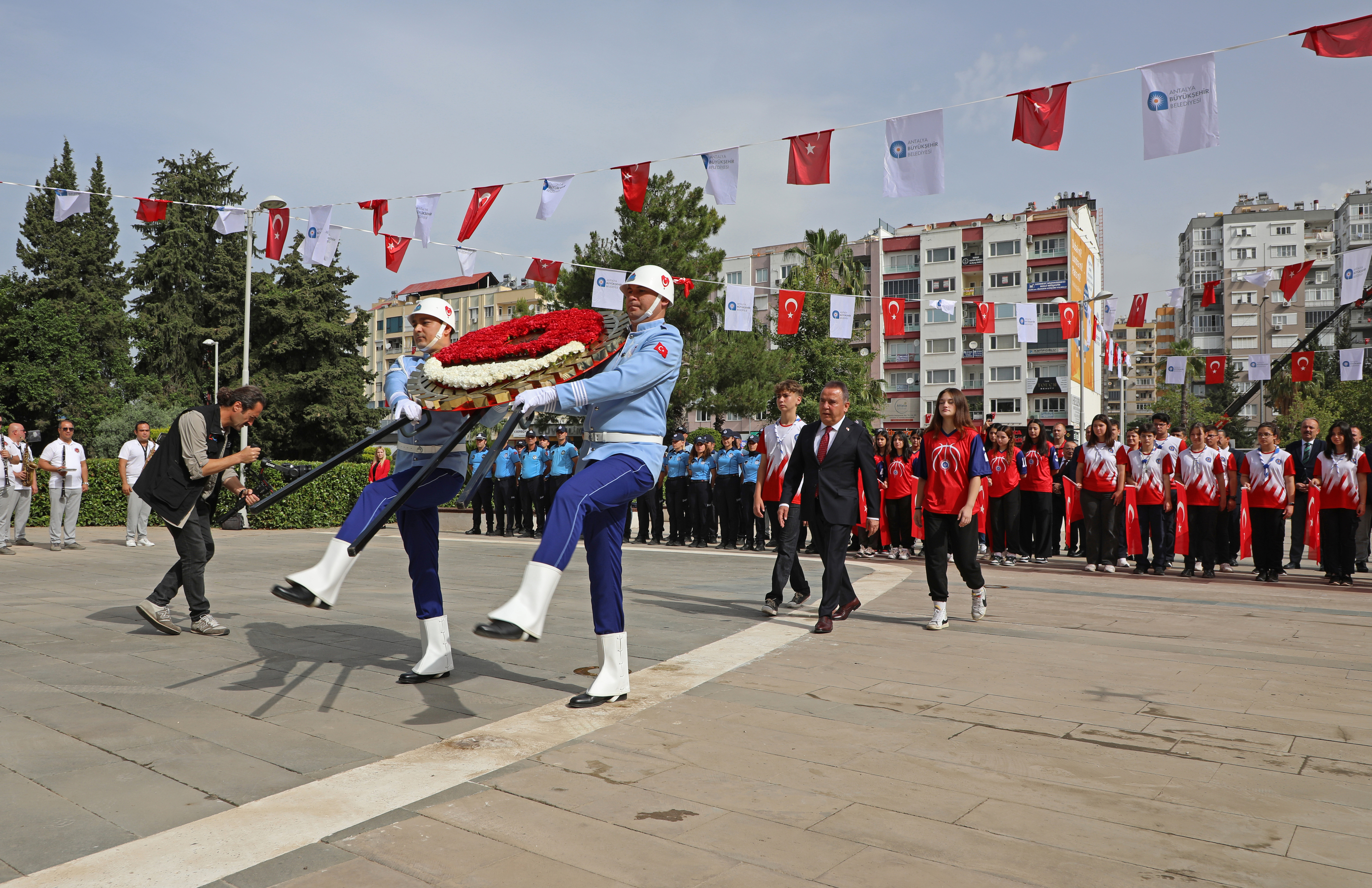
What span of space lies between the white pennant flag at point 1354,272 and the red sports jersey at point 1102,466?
25.8 ft

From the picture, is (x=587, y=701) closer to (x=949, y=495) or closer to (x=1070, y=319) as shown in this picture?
(x=949, y=495)

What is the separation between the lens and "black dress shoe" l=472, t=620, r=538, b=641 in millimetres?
3783

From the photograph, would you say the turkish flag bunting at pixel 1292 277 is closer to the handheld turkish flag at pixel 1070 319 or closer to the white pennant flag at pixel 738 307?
the handheld turkish flag at pixel 1070 319

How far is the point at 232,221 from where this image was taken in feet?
57.8

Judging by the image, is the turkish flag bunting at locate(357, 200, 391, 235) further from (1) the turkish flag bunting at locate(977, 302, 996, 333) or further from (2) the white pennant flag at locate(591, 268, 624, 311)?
(1) the turkish flag bunting at locate(977, 302, 996, 333)

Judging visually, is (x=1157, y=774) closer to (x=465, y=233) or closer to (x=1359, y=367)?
(x=465, y=233)

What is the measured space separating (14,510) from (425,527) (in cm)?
1261

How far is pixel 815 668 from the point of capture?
5.75 m

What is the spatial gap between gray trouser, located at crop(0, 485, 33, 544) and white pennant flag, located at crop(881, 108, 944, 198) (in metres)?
13.4

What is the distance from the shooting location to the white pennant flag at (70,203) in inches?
613

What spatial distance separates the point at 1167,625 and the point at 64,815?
7.58 m

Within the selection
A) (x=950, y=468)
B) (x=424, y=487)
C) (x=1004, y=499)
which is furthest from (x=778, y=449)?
(x=1004, y=499)

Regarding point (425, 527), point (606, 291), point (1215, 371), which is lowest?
point (425, 527)

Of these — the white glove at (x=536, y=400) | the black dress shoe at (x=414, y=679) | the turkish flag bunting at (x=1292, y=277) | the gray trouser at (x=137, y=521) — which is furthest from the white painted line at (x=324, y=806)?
the turkish flag bunting at (x=1292, y=277)
